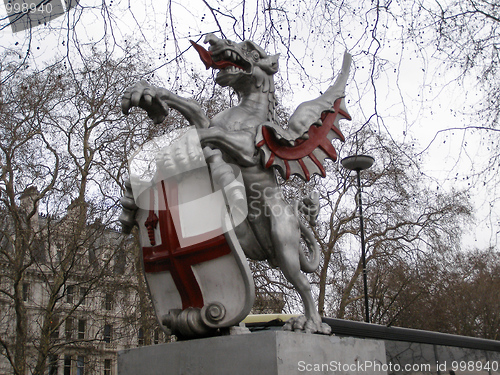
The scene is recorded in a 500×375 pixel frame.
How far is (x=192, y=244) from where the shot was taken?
332 centimetres

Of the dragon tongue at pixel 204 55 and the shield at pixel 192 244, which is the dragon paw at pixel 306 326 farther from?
the dragon tongue at pixel 204 55

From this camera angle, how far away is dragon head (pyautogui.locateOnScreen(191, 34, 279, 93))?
3750 millimetres

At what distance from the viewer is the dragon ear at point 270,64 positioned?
13.2 ft

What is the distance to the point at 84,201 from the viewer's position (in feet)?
44.6

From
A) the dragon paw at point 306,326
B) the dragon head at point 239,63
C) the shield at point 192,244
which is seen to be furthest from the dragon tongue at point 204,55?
the dragon paw at point 306,326

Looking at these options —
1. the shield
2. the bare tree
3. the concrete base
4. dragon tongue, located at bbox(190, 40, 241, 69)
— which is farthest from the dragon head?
the bare tree

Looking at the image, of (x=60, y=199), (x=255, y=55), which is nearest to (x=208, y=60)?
(x=255, y=55)

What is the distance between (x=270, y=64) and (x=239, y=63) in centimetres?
30

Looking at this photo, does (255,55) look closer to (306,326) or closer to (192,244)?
(192,244)

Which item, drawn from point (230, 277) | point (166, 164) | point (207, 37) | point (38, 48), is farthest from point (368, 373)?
point (38, 48)

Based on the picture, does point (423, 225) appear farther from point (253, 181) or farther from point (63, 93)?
point (253, 181)

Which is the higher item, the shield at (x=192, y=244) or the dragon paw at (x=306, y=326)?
the shield at (x=192, y=244)

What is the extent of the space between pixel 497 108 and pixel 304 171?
3366mm

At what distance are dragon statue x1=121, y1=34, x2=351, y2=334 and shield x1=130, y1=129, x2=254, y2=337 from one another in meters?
0.21
